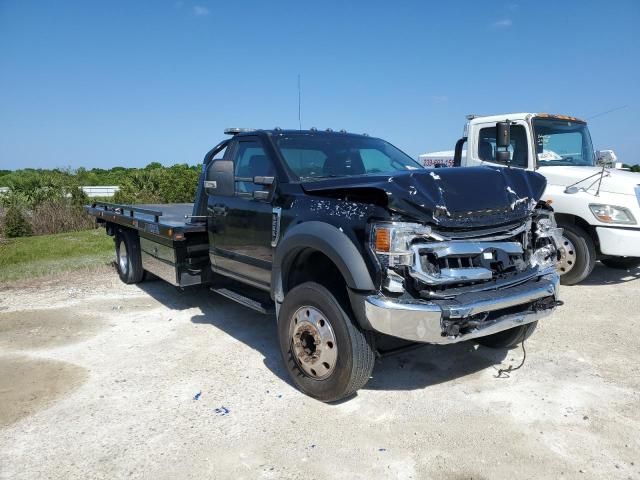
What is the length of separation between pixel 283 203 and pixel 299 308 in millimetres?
914

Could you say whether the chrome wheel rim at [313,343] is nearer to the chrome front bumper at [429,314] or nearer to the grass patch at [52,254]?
Answer: the chrome front bumper at [429,314]

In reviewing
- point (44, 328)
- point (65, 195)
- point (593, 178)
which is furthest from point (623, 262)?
point (65, 195)

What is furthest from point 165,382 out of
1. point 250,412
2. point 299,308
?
point 299,308

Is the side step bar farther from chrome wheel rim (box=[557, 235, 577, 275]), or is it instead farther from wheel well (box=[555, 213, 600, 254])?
wheel well (box=[555, 213, 600, 254])

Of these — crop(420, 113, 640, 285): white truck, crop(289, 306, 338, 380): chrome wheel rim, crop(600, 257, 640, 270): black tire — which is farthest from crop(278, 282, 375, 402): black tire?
crop(600, 257, 640, 270): black tire

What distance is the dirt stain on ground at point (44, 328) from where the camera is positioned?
16.8 ft

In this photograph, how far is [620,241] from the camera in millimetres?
6328

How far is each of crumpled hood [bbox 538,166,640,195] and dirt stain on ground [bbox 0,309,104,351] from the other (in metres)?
6.18

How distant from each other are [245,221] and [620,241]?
4.85 metres

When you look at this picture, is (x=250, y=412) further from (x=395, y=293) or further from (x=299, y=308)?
(x=395, y=293)

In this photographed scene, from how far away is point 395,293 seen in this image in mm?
3115

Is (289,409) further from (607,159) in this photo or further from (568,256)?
(607,159)

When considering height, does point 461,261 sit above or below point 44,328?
above

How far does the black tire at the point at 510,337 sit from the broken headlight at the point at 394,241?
1752 mm
